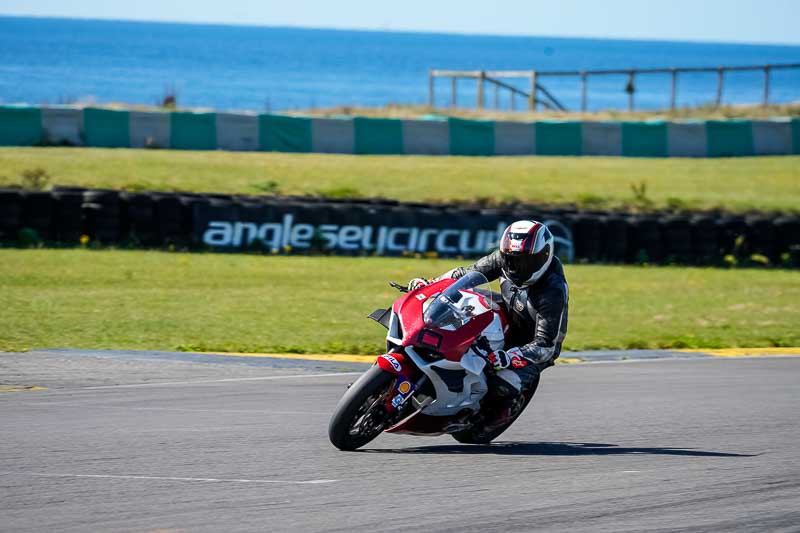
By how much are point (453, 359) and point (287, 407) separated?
2.27 meters

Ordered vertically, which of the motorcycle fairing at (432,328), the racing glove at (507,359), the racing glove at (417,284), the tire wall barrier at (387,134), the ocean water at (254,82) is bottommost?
the racing glove at (507,359)

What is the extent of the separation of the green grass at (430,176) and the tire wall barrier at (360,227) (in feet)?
8.85

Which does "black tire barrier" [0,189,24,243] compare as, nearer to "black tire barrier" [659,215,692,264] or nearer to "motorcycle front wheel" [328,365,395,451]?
"black tire barrier" [659,215,692,264]

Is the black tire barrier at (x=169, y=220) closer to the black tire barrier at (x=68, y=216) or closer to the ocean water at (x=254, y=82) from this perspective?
the black tire barrier at (x=68, y=216)

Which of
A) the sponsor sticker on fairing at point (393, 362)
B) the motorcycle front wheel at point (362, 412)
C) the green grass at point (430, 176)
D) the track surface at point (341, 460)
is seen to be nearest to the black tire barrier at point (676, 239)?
the green grass at point (430, 176)

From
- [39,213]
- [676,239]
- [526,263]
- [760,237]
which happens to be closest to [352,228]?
[39,213]

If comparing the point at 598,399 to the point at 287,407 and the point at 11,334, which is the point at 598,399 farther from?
the point at 11,334

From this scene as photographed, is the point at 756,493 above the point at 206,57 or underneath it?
underneath

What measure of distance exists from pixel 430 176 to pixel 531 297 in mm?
17417

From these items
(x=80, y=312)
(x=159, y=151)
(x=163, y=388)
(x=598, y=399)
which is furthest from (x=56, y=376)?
(x=159, y=151)

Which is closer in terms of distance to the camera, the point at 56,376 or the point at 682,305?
the point at 56,376

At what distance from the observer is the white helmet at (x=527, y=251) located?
7.45 m

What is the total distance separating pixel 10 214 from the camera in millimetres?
17750

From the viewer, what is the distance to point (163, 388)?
31.4ft
